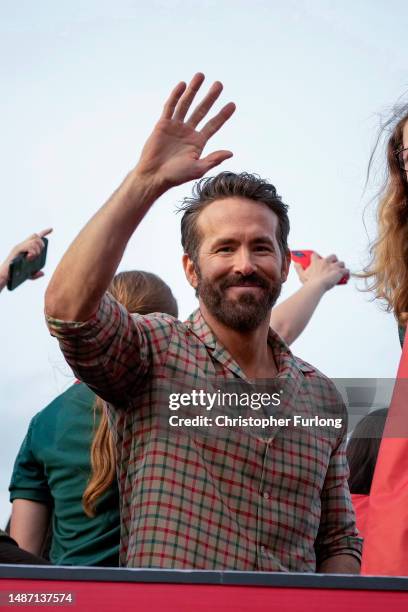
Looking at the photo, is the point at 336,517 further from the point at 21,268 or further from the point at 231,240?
the point at 21,268

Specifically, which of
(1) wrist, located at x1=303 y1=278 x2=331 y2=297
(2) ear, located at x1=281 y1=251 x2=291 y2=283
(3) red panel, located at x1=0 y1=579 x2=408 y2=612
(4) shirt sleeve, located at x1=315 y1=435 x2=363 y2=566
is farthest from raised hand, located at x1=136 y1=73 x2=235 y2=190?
(1) wrist, located at x1=303 y1=278 x2=331 y2=297

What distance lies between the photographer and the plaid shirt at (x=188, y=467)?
160 centimetres

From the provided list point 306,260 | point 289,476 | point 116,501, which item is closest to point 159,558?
point 289,476

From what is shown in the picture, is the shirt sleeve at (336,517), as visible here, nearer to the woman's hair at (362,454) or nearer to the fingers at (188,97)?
the woman's hair at (362,454)

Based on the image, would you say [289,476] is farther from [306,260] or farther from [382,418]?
[306,260]

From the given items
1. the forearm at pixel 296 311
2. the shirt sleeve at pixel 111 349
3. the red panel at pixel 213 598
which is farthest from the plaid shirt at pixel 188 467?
the forearm at pixel 296 311

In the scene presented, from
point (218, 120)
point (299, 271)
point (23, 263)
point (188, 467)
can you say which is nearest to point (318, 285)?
point (299, 271)

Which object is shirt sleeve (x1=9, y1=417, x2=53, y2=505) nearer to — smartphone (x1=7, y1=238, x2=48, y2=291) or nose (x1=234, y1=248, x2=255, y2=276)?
smartphone (x1=7, y1=238, x2=48, y2=291)

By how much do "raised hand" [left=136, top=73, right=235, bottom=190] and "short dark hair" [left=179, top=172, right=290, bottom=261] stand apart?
0.72ft

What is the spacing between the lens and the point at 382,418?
2.00m

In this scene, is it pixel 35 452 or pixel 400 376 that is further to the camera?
pixel 35 452

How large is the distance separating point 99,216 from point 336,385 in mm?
597

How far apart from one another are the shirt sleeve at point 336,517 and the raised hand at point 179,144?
1.99ft

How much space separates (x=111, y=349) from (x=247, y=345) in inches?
12.0
